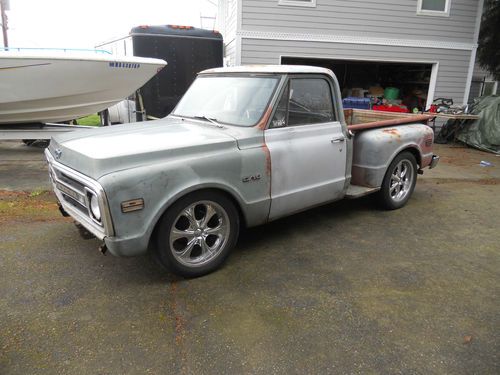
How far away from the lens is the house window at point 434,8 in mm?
11099

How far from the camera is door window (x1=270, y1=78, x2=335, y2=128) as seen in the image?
3.92 metres


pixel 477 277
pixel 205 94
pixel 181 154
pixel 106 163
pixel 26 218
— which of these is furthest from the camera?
pixel 26 218

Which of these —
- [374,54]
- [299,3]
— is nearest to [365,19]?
[374,54]

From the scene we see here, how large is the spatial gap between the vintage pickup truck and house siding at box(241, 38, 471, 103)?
611 cm

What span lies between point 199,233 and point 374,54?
962 centimetres

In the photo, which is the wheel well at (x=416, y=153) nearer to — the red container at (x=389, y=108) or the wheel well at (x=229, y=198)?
the wheel well at (x=229, y=198)

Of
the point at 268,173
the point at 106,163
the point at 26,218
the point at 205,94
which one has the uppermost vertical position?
the point at 205,94

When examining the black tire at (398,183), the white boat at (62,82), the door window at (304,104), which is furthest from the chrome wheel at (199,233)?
the white boat at (62,82)

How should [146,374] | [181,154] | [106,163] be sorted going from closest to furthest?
1. [146,374]
2. [106,163]
3. [181,154]

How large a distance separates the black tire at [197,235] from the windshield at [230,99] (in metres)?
0.89

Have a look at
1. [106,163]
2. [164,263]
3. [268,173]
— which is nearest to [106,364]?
[164,263]

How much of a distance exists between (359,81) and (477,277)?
1330 centimetres

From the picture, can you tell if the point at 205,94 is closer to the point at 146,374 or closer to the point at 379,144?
the point at 379,144

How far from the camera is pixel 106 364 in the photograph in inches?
96.9
